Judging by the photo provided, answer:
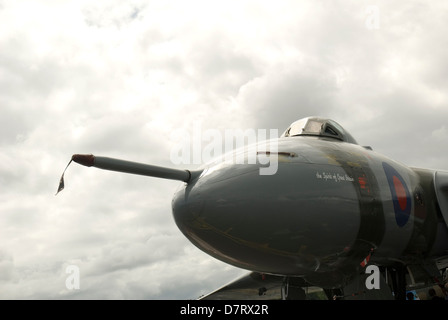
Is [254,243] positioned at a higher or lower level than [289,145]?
lower

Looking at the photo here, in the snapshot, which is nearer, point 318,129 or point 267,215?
point 267,215

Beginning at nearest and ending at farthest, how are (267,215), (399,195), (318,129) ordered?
(267,215) → (399,195) → (318,129)

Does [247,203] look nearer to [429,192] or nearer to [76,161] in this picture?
[76,161]

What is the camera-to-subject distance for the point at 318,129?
9336 mm

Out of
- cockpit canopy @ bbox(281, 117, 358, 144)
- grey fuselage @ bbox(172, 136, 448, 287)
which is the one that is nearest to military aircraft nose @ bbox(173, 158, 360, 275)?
grey fuselage @ bbox(172, 136, 448, 287)

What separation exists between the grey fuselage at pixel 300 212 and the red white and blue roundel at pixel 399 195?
0.07ft

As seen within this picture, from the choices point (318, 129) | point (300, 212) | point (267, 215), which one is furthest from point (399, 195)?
point (267, 215)

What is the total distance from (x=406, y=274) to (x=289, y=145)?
4.52 m

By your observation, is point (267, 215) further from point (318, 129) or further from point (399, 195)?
point (318, 129)

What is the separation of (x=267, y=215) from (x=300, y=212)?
0.49 meters

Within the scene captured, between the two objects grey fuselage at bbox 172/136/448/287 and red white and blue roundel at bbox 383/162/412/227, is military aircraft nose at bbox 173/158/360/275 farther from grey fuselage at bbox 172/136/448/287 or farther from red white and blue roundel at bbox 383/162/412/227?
red white and blue roundel at bbox 383/162/412/227

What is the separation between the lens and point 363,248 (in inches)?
292
